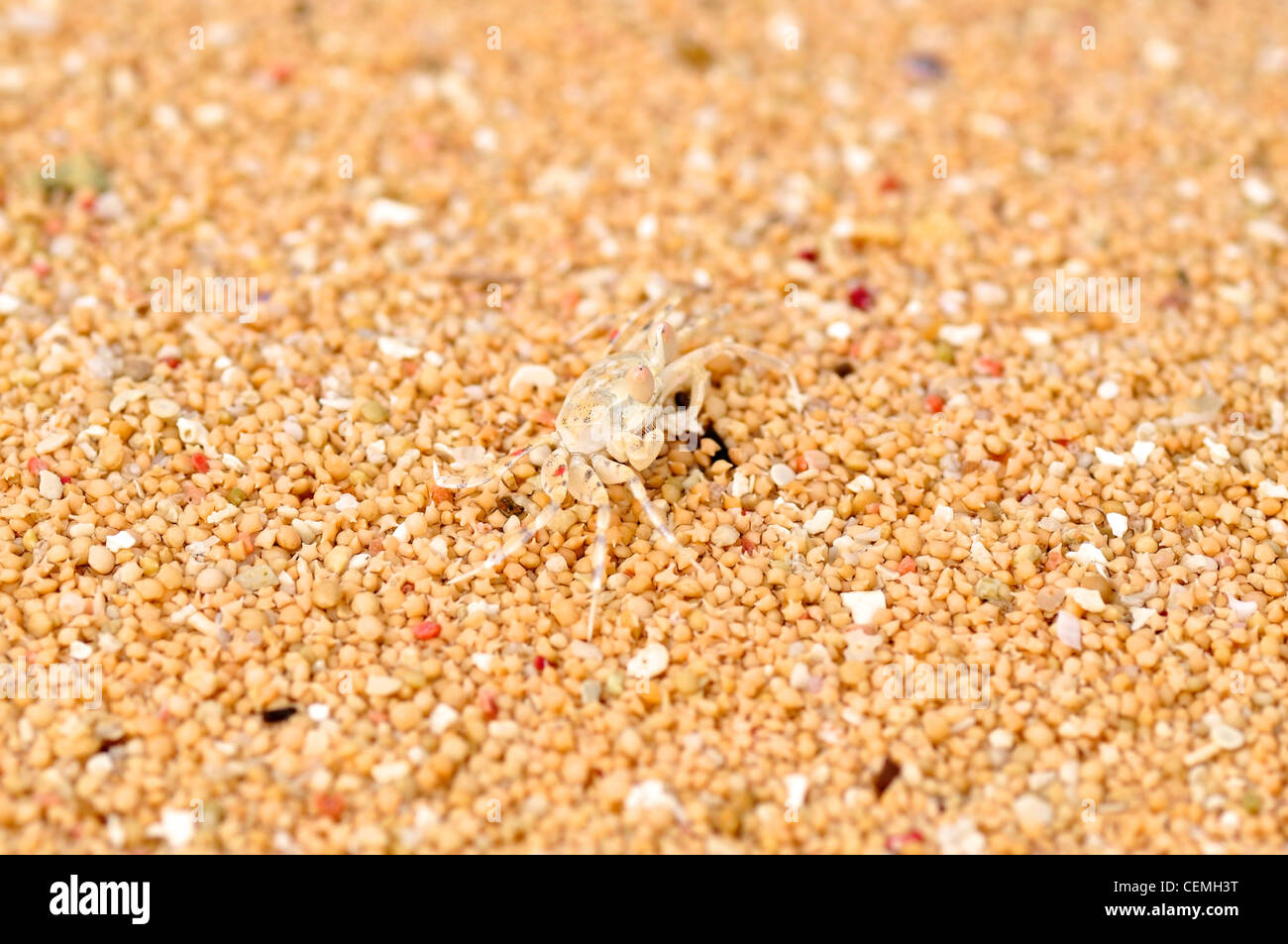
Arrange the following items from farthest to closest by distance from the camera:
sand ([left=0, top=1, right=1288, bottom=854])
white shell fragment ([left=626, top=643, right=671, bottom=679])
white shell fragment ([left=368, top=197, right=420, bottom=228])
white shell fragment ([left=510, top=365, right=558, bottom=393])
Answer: white shell fragment ([left=368, top=197, right=420, bottom=228])
white shell fragment ([left=510, top=365, right=558, bottom=393])
white shell fragment ([left=626, top=643, right=671, bottom=679])
sand ([left=0, top=1, right=1288, bottom=854])

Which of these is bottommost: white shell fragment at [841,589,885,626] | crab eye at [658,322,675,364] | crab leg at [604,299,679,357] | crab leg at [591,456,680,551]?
white shell fragment at [841,589,885,626]

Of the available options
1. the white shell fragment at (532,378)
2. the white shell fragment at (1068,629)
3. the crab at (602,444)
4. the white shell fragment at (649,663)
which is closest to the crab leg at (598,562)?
→ the crab at (602,444)

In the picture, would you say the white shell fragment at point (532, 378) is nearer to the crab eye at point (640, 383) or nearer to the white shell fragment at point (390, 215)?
the crab eye at point (640, 383)

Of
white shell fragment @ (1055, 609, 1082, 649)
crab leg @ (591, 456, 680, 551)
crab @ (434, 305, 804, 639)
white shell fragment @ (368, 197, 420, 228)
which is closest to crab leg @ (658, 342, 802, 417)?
crab @ (434, 305, 804, 639)

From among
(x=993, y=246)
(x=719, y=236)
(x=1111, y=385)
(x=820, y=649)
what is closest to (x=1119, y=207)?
(x=993, y=246)

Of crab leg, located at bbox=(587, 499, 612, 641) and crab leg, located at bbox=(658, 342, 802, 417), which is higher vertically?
crab leg, located at bbox=(658, 342, 802, 417)

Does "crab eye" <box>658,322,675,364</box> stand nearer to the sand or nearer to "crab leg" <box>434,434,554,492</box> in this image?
the sand

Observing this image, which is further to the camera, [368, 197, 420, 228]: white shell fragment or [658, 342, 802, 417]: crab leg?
[368, 197, 420, 228]: white shell fragment

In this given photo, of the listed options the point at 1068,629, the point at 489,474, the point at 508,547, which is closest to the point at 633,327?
the point at 489,474
